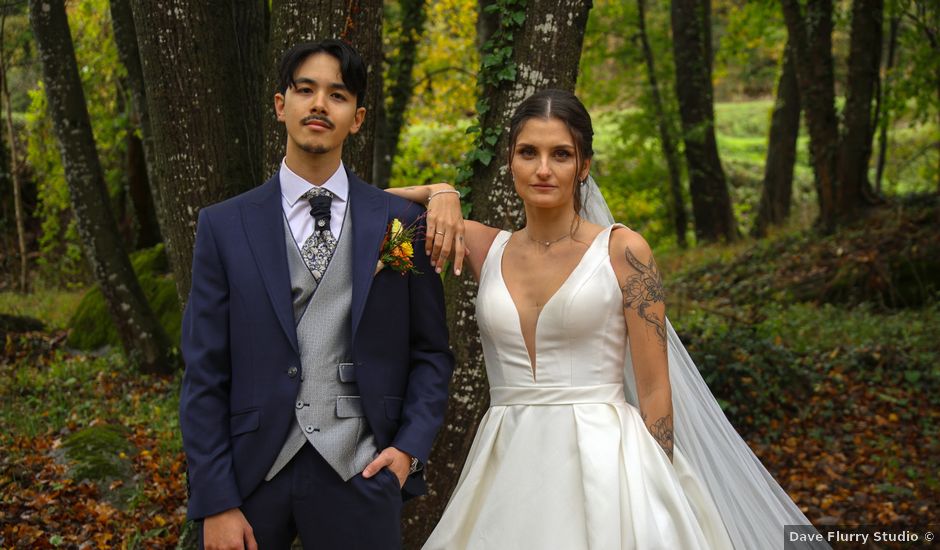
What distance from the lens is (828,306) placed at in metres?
11.3

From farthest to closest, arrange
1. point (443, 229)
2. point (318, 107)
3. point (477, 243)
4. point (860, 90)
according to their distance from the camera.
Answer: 1. point (860, 90)
2. point (477, 243)
3. point (443, 229)
4. point (318, 107)

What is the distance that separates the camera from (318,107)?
2973mm

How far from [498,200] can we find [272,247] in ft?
6.21

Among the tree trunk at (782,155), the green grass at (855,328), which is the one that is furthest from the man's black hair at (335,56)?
the tree trunk at (782,155)

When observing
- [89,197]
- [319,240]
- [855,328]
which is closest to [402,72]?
[89,197]

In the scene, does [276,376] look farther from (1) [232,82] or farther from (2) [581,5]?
(2) [581,5]

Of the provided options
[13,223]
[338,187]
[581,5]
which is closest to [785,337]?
[581,5]

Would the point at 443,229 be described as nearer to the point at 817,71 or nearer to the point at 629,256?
the point at 629,256

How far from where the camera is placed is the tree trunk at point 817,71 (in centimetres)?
1253

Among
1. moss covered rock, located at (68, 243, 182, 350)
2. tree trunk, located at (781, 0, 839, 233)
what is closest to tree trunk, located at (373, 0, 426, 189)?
moss covered rock, located at (68, 243, 182, 350)

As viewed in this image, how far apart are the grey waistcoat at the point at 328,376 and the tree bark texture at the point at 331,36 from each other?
1.23m

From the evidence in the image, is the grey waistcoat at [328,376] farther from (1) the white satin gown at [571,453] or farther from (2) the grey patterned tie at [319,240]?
(1) the white satin gown at [571,453]

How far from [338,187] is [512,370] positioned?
3.21 ft

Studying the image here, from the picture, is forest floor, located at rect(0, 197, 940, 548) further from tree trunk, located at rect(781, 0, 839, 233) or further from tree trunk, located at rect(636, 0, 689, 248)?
tree trunk, located at rect(636, 0, 689, 248)
